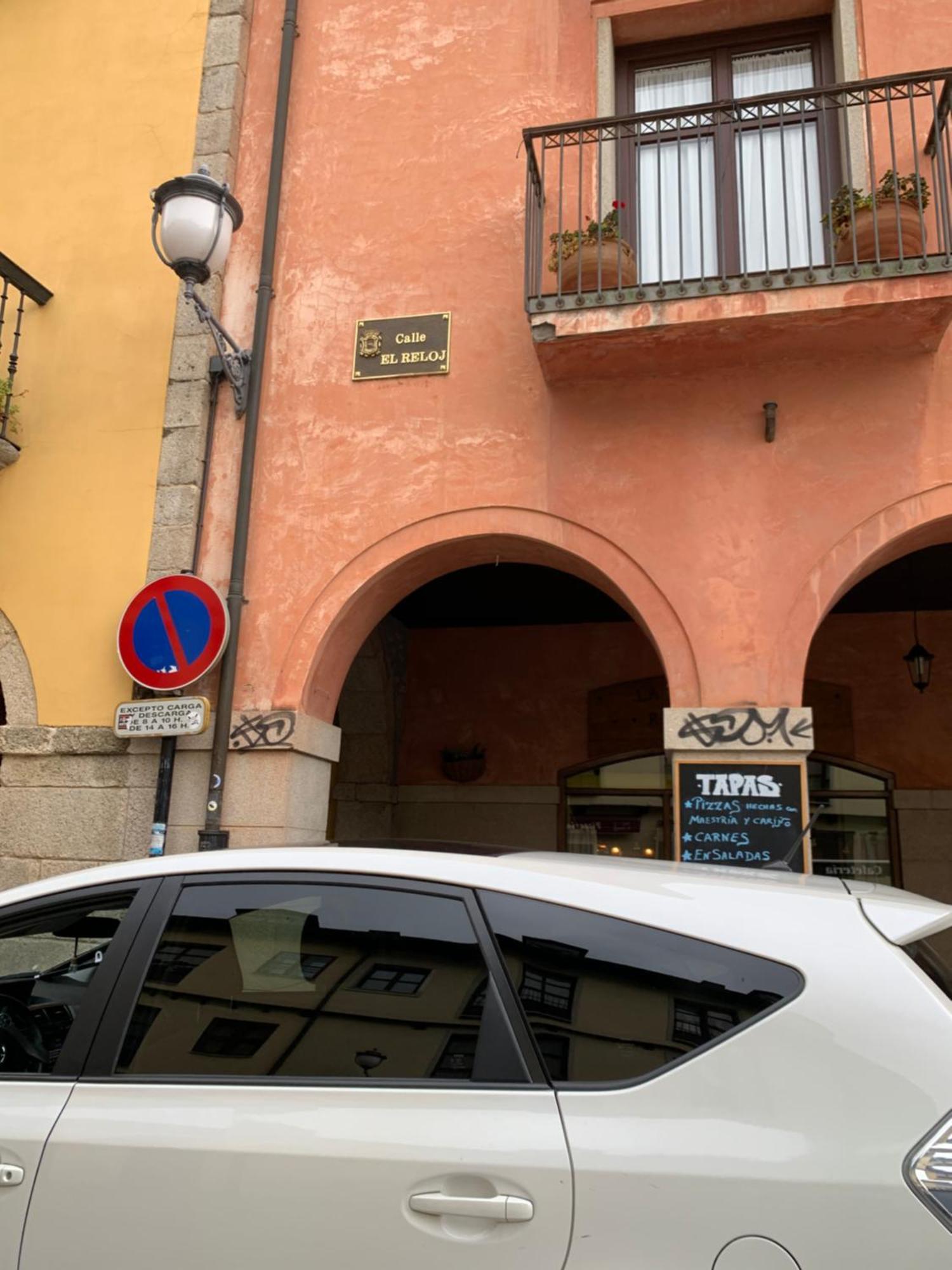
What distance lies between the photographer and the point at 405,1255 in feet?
5.90

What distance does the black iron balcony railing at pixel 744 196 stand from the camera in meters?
5.32

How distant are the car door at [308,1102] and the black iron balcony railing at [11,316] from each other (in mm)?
5596

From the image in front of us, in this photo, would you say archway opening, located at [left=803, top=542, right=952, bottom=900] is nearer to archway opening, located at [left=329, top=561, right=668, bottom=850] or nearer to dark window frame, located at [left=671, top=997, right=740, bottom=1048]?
archway opening, located at [left=329, top=561, right=668, bottom=850]

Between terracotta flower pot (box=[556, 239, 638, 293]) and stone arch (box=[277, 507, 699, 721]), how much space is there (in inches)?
53.7

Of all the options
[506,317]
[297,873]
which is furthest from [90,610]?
[297,873]

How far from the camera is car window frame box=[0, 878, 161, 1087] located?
222 cm

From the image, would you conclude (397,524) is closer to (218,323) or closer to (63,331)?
(218,323)

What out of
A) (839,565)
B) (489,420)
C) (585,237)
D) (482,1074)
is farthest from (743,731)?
(482,1074)

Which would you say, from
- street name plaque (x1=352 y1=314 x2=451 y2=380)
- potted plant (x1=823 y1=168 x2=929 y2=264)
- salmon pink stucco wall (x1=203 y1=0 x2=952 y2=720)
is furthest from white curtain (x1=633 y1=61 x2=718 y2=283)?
street name plaque (x1=352 y1=314 x2=451 y2=380)

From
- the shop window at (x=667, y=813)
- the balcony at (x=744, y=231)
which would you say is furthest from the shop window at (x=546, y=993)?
the shop window at (x=667, y=813)

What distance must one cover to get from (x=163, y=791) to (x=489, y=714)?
4015mm

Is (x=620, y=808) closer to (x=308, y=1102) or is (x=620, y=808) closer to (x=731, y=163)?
(x=731, y=163)

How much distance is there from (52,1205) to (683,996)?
1385 mm

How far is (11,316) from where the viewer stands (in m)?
7.23
